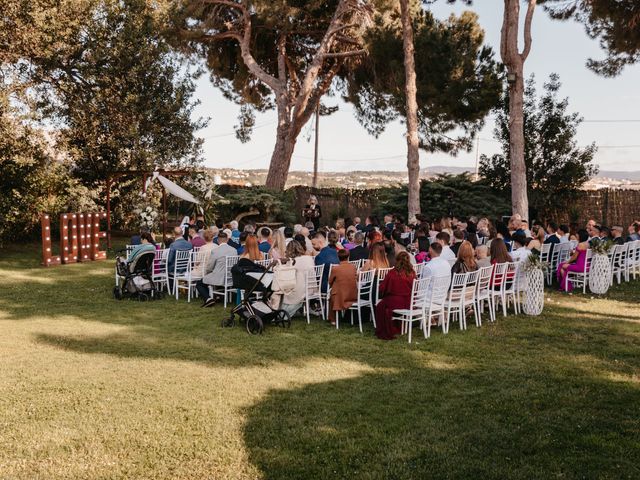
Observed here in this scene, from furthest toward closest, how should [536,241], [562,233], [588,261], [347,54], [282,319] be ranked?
[347,54], [562,233], [588,261], [536,241], [282,319]

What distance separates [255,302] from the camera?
8.56 metres

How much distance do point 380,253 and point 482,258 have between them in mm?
1677

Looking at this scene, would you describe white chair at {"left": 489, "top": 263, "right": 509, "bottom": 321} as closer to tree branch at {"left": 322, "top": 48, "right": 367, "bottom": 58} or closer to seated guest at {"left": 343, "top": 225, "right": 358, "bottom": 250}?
seated guest at {"left": 343, "top": 225, "right": 358, "bottom": 250}

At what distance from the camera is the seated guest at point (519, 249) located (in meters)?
9.77

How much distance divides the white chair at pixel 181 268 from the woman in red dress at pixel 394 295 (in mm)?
4033

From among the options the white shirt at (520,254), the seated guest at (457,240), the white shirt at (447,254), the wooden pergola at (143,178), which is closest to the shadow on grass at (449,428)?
the white shirt at (447,254)

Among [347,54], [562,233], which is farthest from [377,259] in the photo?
[347,54]

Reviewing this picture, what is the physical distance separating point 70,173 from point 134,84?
11.7 feet

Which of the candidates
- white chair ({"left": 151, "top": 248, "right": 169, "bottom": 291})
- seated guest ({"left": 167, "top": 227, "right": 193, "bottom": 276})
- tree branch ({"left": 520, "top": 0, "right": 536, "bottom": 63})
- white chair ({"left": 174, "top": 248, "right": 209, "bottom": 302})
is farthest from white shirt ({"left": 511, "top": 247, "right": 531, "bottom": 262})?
tree branch ({"left": 520, "top": 0, "right": 536, "bottom": 63})

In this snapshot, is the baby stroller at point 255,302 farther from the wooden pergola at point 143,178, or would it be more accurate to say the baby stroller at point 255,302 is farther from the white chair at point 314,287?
the wooden pergola at point 143,178

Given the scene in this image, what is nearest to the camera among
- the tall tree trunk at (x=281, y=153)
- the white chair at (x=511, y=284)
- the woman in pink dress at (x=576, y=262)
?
the white chair at (x=511, y=284)

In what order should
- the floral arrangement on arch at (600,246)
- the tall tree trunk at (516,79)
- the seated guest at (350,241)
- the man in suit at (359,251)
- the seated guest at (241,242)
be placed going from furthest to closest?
the tall tree trunk at (516,79)
the floral arrangement on arch at (600,246)
the seated guest at (241,242)
the seated guest at (350,241)
the man in suit at (359,251)

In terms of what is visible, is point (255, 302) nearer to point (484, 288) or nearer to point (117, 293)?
point (484, 288)

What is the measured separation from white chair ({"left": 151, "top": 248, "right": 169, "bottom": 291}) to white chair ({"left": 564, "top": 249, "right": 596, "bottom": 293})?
7.39 meters
